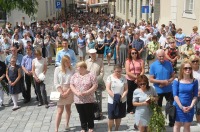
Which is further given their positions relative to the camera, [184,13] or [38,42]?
[184,13]

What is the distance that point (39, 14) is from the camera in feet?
106

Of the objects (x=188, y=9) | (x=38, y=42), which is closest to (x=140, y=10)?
(x=188, y=9)

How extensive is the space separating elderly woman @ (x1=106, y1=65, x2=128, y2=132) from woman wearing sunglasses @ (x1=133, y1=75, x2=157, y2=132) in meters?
0.54

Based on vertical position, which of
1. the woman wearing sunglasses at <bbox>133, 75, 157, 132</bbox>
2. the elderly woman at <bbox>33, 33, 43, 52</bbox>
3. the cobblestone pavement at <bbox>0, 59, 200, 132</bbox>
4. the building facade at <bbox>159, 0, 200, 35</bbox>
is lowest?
the cobblestone pavement at <bbox>0, 59, 200, 132</bbox>

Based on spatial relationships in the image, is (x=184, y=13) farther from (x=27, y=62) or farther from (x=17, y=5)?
(x=27, y=62)

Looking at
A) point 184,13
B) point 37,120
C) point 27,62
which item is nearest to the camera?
point 37,120

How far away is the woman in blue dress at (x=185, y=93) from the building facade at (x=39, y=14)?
72.5ft

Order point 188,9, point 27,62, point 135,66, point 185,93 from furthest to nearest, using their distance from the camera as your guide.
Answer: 1. point 188,9
2. point 27,62
3. point 135,66
4. point 185,93

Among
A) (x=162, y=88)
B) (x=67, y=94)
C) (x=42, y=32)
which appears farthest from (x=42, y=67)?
(x=42, y=32)

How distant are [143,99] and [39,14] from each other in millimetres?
27873

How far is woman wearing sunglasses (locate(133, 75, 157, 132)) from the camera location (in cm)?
590

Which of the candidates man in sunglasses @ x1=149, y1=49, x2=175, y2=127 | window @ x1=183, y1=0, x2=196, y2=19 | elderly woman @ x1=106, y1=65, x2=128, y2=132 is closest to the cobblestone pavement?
elderly woman @ x1=106, y1=65, x2=128, y2=132

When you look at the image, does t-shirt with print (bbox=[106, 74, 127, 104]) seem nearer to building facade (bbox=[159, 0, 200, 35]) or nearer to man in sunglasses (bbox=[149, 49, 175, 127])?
man in sunglasses (bbox=[149, 49, 175, 127])

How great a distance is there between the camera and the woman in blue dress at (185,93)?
5.63 meters
